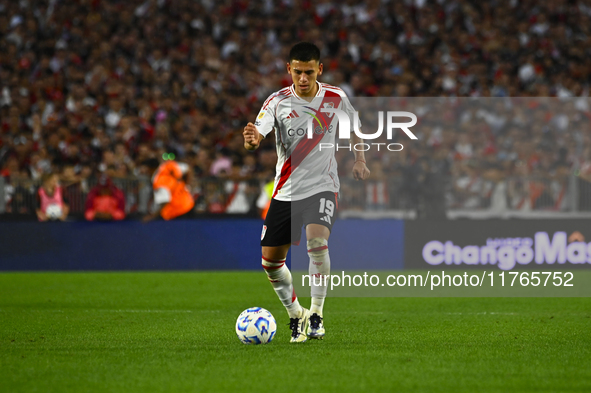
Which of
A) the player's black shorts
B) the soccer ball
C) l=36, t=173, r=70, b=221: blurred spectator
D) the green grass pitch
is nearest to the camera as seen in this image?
the green grass pitch

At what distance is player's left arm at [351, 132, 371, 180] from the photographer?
6434 mm

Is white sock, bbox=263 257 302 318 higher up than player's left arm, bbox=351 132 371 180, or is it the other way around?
player's left arm, bbox=351 132 371 180

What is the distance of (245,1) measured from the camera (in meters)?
19.3

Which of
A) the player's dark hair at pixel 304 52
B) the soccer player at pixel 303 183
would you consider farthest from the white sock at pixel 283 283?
the player's dark hair at pixel 304 52

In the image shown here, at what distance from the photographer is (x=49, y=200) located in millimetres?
13281

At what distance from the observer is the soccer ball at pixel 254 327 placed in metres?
6.15

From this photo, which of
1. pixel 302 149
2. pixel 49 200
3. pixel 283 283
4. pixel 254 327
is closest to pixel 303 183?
pixel 302 149

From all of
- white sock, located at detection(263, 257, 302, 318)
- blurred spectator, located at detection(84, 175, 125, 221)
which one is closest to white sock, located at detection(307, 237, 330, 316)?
white sock, located at detection(263, 257, 302, 318)

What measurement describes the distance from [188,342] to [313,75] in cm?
237

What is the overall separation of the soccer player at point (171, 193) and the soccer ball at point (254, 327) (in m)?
7.38

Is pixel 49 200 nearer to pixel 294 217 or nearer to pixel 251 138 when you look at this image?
pixel 294 217

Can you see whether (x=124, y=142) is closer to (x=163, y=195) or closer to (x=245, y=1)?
(x=163, y=195)

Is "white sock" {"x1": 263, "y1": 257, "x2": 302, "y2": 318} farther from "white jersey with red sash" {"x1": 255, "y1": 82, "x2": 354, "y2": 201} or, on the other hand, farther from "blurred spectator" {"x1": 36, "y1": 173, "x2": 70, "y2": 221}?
"blurred spectator" {"x1": 36, "y1": 173, "x2": 70, "y2": 221}

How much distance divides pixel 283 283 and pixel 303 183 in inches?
33.6
